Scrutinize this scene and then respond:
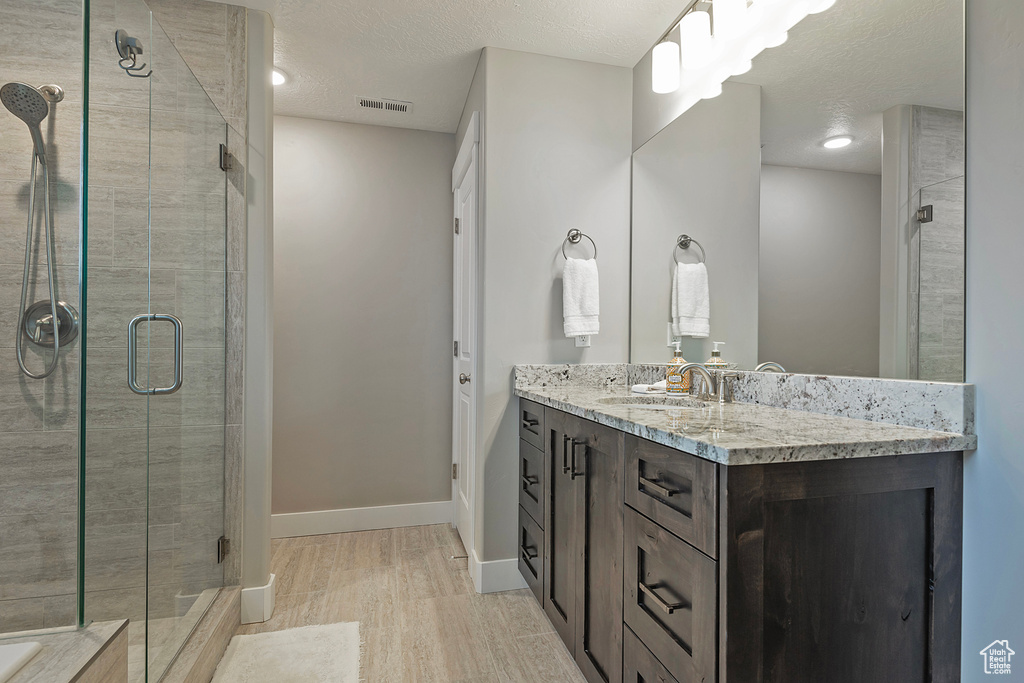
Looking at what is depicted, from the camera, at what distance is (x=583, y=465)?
1.55 m

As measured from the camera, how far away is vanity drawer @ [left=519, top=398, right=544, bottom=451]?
1972 mm

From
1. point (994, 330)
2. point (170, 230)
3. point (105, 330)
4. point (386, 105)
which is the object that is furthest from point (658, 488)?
point (386, 105)

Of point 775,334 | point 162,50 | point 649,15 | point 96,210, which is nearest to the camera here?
point 96,210

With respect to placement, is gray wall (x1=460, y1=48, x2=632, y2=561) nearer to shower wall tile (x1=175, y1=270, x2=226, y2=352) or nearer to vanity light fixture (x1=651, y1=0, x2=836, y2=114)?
vanity light fixture (x1=651, y1=0, x2=836, y2=114)

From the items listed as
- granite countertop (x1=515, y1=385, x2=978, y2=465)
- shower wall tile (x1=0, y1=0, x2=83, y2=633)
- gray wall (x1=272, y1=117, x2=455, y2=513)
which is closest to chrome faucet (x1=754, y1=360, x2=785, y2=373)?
granite countertop (x1=515, y1=385, x2=978, y2=465)

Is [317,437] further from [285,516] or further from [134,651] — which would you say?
[134,651]

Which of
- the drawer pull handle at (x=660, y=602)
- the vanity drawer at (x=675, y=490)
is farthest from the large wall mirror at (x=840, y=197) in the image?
the drawer pull handle at (x=660, y=602)

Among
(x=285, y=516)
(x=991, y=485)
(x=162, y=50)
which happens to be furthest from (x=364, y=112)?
(x=991, y=485)

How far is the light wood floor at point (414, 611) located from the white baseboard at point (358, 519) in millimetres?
67

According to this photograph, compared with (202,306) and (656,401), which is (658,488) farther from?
(202,306)

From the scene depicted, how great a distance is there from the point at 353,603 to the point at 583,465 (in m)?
1.28

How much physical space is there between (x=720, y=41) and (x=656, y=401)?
51.6 inches

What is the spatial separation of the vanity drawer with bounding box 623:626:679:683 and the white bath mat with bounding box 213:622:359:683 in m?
0.92

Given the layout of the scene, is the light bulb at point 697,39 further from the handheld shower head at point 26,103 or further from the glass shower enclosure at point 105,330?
the handheld shower head at point 26,103
